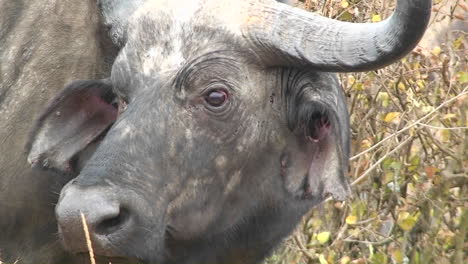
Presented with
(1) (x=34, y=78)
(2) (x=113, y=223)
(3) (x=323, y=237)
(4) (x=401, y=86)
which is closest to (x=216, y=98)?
(2) (x=113, y=223)

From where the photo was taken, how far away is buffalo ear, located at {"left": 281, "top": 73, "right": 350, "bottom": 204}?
536 centimetres

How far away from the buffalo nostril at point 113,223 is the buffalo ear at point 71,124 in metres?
1.07

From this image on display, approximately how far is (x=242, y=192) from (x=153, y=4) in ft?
3.16

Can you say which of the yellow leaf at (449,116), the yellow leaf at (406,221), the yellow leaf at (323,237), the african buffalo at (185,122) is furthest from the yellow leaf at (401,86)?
the african buffalo at (185,122)

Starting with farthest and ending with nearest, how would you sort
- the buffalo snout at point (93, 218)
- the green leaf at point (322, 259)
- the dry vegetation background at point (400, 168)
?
the dry vegetation background at point (400, 168) → the green leaf at point (322, 259) → the buffalo snout at point (93, 218)

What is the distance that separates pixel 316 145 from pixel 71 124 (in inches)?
49.3

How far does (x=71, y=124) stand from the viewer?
593 cm

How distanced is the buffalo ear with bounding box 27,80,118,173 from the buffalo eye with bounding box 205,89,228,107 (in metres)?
0.77

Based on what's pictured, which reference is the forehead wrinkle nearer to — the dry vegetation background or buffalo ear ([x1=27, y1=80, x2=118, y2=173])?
buffalo ear ([x1=27, y1=80, x2=118, y2=173])

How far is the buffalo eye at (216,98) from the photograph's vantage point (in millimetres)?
5203

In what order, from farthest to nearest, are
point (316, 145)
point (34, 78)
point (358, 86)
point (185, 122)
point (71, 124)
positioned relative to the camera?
point (358, 86)
point (34, 78)
point (71, 124)
point (316, 145)
point (185, 122)

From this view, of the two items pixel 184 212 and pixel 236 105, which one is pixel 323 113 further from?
pixel 184 212

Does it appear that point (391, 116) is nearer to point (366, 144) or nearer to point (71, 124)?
point (366, 144)

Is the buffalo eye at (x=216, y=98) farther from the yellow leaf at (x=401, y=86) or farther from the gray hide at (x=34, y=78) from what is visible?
the yellow leaf at (x=401, y=86)
